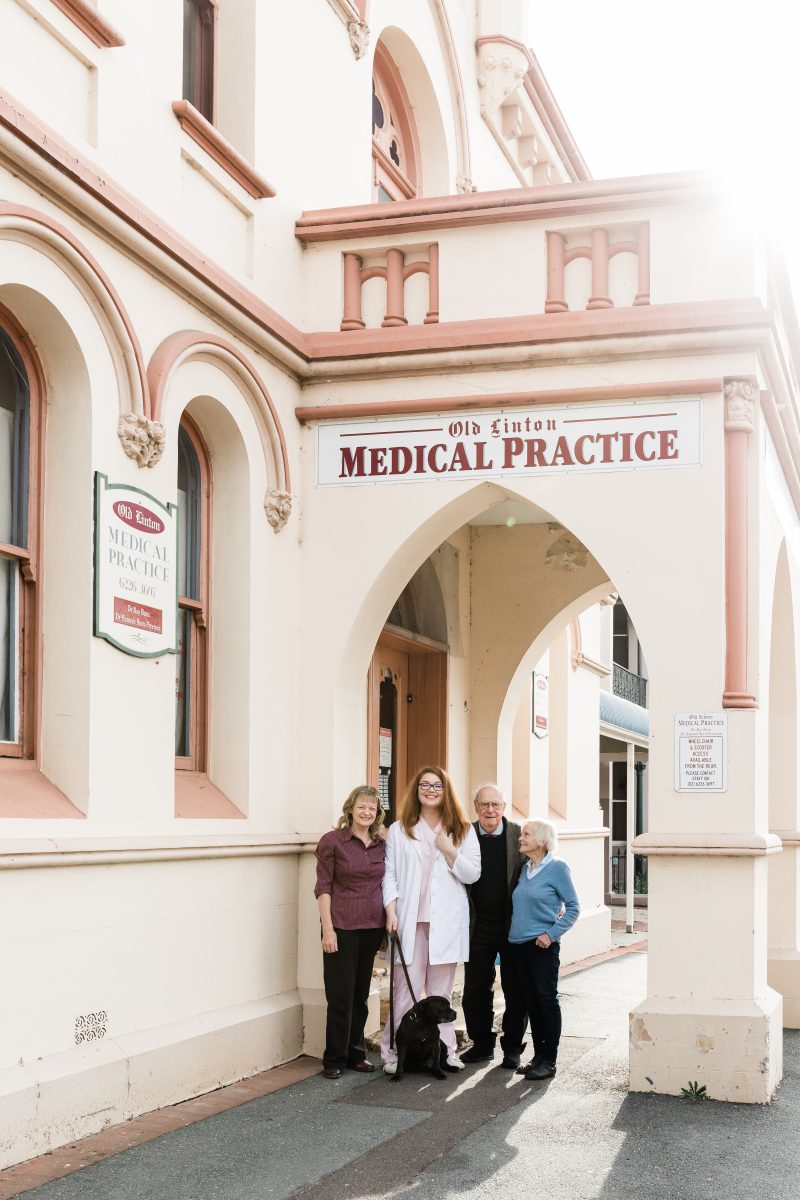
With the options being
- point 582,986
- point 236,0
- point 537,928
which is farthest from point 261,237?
point 582,986

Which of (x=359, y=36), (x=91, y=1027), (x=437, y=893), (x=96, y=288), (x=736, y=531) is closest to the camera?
(x=91, y=1027)

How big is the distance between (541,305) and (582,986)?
678cm

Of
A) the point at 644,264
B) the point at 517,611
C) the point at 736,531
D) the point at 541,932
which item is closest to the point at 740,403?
the point at 736,531

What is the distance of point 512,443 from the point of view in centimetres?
955

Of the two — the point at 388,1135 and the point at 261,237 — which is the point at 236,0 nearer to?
the point at 261,237

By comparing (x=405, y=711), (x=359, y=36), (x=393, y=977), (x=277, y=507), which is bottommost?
(x=393, y=977)

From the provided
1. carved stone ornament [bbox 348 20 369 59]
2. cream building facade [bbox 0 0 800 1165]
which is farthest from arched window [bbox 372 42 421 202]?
cream building facade [bbox 0 0 800 1165]

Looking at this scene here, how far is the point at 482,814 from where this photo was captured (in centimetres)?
938

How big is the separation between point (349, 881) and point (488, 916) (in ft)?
3.25

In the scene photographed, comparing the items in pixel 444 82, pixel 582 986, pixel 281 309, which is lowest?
pixel 582 986

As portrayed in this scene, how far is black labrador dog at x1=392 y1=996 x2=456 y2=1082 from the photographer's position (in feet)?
28.0

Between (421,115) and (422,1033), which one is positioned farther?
(421,115)

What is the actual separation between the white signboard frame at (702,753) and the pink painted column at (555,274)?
274 cm

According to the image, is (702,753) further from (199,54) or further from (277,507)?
(199,54)
